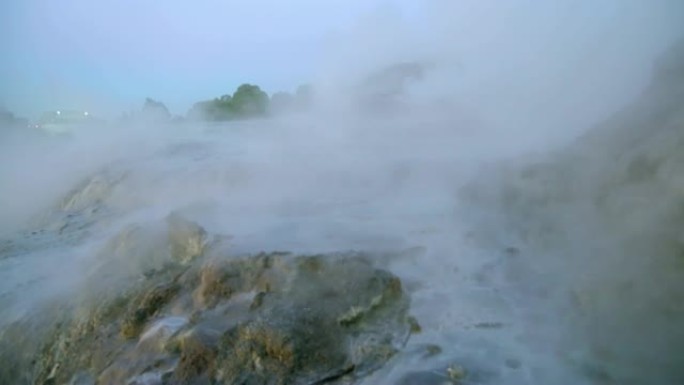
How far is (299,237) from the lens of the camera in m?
5.54

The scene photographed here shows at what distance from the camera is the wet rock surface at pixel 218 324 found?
11.9 feet

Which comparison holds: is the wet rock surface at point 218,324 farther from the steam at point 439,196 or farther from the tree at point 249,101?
the tree at point 249,101

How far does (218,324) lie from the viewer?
3973mm

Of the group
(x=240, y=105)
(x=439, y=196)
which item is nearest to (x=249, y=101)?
(x=240, y=105)

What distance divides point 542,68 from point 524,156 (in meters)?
3.92

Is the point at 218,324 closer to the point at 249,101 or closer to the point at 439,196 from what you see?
the point at 439,196

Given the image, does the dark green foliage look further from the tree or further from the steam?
the steam

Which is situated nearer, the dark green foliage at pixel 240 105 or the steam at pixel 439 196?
the steam at pixel 439 196

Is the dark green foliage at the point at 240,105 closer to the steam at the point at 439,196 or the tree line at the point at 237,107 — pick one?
the tree line at the point at 237,107

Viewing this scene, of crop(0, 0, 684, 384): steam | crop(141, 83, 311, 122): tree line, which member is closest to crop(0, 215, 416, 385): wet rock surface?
crop(0, 0, 684, 384): steam

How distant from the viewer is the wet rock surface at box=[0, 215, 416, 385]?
3619mm

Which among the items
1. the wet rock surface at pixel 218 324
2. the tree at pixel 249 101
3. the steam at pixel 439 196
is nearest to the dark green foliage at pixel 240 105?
the tree at pixel 249 101

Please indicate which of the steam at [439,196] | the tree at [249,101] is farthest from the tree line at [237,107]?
the steam at [439,196]

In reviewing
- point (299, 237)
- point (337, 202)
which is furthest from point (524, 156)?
point (299, 237)
